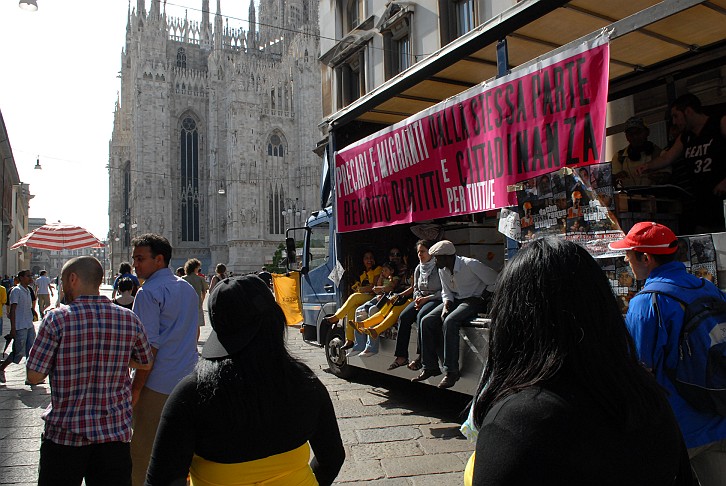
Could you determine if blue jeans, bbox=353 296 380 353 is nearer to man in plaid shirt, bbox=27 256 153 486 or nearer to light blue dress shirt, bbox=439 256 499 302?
light blue dress shirt, bbox=439 256 499 302

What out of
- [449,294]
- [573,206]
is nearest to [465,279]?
[449,294]

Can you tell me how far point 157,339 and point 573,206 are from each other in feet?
10.2

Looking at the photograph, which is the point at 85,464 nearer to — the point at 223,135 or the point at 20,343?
the point at 20,343

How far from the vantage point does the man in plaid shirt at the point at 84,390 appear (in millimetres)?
2717

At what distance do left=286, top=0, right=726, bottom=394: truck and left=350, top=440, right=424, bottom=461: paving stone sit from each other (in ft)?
2.53

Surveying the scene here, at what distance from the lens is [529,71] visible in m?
4.82

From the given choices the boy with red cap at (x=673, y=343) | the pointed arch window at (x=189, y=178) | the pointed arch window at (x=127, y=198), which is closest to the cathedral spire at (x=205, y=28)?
the pointed arch window at (x=189, y=178)

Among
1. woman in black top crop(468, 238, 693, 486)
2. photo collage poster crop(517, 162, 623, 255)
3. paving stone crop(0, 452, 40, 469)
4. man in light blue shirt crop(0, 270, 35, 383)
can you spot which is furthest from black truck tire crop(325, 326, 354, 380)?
woman in black top crop(468, 238, 693, 486)

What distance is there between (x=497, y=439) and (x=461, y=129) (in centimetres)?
485

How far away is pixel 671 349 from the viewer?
2.56 meters

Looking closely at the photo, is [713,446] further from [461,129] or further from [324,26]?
[324,26]

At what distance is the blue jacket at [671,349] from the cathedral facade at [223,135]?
152 ft

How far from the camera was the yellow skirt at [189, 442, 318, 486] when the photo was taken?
70.0 inches

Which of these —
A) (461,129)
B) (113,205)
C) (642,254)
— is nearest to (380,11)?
(461,129)
